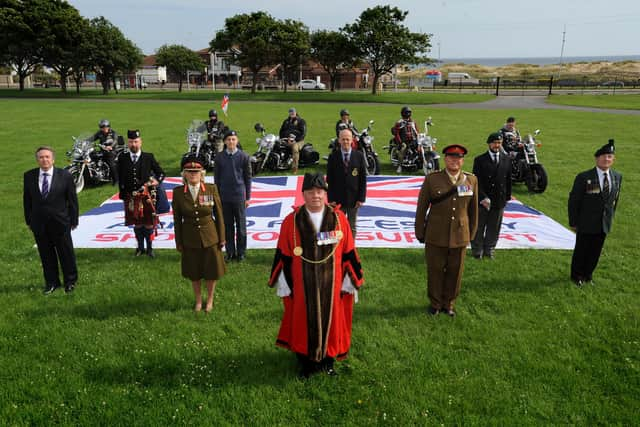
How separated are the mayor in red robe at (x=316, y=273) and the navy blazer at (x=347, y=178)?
3.22 metres

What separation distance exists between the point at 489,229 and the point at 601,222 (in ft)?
5.68

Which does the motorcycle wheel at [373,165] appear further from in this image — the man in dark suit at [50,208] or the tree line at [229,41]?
the tree line at [229,41]

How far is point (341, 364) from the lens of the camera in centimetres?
492

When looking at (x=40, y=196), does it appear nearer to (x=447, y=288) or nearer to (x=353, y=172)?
(x=353, y=172)

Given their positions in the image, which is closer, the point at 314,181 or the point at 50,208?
the point at 314,181

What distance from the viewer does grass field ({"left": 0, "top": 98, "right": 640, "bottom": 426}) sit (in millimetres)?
4242

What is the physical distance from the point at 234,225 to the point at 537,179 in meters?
8.69

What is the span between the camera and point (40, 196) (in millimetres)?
6074

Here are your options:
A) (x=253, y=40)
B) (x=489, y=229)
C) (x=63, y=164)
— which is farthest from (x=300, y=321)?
(x=253, y=40)

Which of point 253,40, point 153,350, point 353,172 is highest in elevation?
point 253,40

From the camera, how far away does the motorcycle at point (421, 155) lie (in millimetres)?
→ 13969

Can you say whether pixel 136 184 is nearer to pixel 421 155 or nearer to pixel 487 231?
pixel 487 231

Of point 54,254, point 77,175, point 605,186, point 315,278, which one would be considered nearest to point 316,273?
point 315,278

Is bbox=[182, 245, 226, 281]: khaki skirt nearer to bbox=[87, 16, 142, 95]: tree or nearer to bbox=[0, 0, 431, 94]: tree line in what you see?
bbox=[0, 0, 431, 94]: tree line
